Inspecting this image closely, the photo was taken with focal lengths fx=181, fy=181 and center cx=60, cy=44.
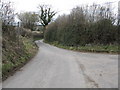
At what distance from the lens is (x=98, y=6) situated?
1035 inches

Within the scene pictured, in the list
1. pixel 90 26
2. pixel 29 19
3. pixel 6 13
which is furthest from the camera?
pixel 29 19

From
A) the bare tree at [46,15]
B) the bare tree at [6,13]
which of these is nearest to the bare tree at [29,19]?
the bare tree at [46,15]

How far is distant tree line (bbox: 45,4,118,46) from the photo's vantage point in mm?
23953

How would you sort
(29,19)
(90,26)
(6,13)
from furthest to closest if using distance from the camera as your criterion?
1. (29,19)
2. (90,26)
3. (6,13)

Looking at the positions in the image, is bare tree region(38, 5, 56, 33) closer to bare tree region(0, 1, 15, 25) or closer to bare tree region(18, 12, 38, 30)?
bare tree region(18, 12, 38, 30)

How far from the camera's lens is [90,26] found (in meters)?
25.2

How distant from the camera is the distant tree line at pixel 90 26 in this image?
943 inches

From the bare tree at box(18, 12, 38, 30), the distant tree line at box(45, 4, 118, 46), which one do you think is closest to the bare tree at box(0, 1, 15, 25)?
the distant tree line at box(45, 4, 118, 46)

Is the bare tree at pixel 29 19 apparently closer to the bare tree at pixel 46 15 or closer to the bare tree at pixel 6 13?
the bare tree at pixel 46 15

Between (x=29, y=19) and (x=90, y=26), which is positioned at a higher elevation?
(x=29, y=19)

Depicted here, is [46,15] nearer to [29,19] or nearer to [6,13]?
[29,19]

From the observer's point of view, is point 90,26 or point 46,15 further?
point 46,15

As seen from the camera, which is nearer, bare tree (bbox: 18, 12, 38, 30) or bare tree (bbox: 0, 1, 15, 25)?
bare tree (bbox: 0, 1, 15, 25)

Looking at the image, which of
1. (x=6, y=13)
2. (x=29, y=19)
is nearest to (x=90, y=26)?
(x=6, y=13)
